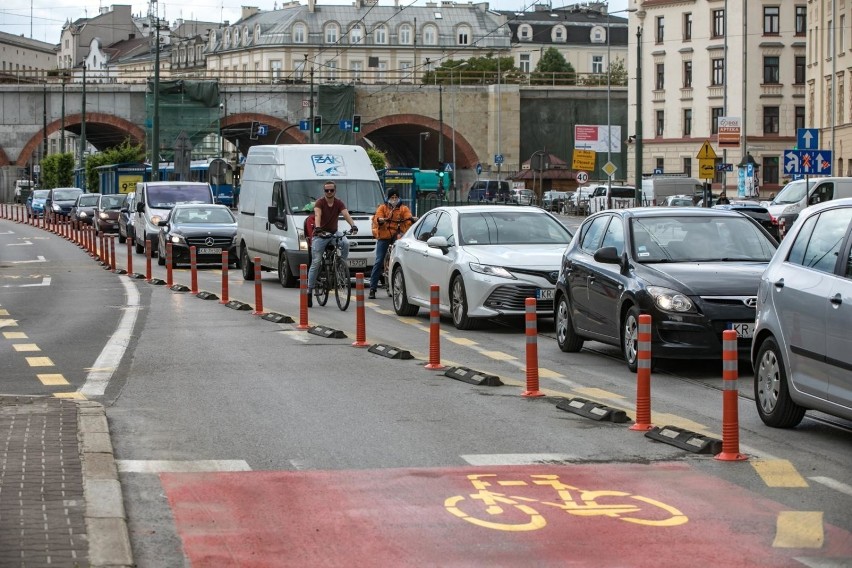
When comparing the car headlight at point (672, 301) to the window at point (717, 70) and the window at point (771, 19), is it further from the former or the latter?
the window at point (717, 70)

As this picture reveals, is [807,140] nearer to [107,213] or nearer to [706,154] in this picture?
[706,154]

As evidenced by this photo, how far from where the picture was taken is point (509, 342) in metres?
16.9

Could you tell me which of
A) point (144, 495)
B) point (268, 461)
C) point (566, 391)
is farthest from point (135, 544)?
point (566, 391)

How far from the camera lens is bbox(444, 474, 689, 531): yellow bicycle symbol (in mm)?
7164

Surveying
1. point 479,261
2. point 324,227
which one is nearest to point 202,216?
point 324,227

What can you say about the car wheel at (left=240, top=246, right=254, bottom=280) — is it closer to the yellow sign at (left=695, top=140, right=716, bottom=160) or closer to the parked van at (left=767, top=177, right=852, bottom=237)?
the parked van at (left=767, top=177, right=852, bottom=237)

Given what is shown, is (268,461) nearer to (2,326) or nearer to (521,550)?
(521,550)

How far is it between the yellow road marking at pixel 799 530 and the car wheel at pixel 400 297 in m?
13.4

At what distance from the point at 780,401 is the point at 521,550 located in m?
4.05

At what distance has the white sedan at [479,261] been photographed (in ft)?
58.5

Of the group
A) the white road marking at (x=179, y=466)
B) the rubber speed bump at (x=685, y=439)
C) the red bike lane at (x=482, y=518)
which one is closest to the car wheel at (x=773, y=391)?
the rubber speed bump at (x=685, y=439)

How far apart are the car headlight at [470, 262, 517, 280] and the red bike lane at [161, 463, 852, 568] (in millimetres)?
9167

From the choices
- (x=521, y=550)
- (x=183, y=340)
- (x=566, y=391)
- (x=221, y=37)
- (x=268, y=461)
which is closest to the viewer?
(x=521, y=550)

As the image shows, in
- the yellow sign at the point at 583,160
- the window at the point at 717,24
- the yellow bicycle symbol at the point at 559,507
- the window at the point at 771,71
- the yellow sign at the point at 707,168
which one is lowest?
the yellow bicycle symbol at the point at 559,507
